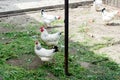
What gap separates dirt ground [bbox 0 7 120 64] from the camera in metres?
6.43

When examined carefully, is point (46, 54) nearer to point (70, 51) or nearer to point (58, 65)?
point (58, 65)

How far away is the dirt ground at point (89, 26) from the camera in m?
6.43

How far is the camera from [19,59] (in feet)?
18.9

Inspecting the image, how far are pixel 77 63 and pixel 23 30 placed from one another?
2641 millimetres

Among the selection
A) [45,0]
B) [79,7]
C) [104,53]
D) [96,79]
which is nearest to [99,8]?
[79,7]

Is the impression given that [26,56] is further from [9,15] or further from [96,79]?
[9,15]

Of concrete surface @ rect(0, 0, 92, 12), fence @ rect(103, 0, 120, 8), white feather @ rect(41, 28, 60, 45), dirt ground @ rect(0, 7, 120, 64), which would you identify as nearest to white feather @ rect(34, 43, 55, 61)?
white feather @ rect(41, 28, 60, 45)

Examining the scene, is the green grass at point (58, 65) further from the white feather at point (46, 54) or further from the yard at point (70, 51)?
the white feather at point (46, 54)

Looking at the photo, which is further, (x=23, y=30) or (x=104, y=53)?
(x=23, y=30)

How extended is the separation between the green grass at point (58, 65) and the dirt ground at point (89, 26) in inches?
12.6

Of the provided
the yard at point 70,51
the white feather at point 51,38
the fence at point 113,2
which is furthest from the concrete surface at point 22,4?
the white feather at point 51,38

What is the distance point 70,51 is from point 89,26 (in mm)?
1984

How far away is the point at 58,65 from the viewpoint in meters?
5.42

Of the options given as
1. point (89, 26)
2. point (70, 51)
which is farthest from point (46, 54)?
point (89, 26)
